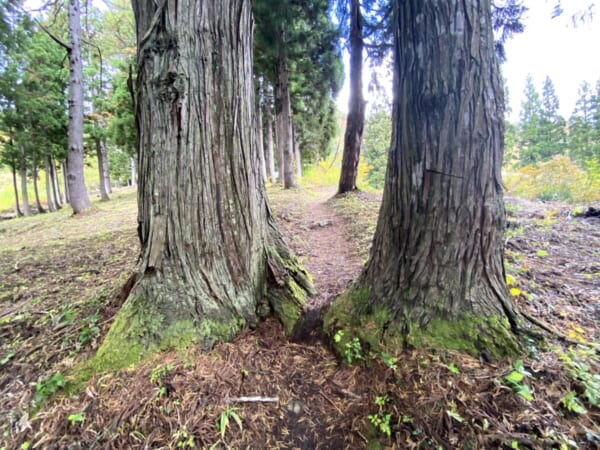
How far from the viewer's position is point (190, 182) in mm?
1915

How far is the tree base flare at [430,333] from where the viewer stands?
1.45m

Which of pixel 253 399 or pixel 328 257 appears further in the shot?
pixel 328 257

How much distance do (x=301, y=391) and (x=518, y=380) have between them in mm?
1115

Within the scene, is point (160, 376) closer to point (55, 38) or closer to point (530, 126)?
point (55, 38)

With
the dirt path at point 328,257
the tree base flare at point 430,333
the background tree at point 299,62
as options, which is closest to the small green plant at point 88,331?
the dirt path at point 328,257

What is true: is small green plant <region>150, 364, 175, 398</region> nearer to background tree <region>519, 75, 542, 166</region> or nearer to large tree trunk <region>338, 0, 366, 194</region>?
large tree trunk <region>338, 0, 366, 194</region>

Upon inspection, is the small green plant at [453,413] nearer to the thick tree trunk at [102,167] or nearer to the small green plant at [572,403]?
the small green plant at [572,403]

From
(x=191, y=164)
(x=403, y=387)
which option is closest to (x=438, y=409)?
(x=403, y=387)

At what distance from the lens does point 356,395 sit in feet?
5.07

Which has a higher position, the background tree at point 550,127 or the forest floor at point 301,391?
the background tree at point 550,127

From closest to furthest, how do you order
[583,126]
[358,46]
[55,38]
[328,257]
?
1. [328,257]
2. [55,38]
3. [358,46]
4. [583,126]

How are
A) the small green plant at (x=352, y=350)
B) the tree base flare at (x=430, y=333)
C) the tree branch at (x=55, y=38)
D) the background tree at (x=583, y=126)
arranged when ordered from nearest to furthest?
the tree base flare at (x=430, y=333), the small green plant at (x=352, y=350), the tree branch at (x=55, y=38), the background tree at (x=583, y=126)

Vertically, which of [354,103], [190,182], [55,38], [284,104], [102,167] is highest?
[284,104]

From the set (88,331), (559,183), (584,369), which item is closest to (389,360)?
(584,369)
